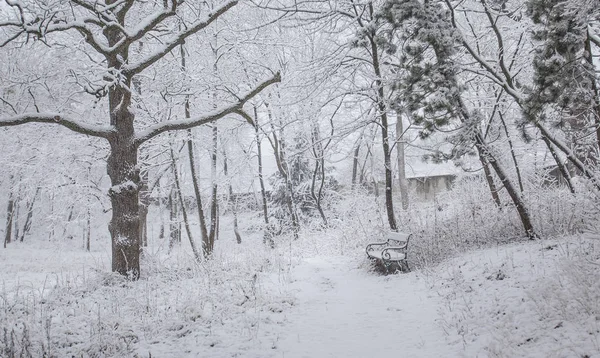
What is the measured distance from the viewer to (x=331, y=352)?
14.8ft

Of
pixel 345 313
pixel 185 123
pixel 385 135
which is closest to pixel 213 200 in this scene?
pixel 185 123

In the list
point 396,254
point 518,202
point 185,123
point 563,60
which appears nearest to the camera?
point 563,60

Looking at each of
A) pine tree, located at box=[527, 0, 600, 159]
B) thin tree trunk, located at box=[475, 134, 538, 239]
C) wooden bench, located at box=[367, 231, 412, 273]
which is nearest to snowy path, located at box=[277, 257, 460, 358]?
wooden bench, located at box=[367, 231, 412, 273]

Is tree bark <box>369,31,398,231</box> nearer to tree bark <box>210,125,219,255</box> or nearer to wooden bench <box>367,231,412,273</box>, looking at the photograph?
wooden bench <box>367,231,412,273</box>

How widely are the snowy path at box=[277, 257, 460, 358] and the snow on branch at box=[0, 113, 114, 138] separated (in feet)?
16.8

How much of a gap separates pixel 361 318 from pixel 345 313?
0.36 meters

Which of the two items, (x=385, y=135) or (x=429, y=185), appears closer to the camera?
(x=385, y=135)

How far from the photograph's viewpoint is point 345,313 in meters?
6.08

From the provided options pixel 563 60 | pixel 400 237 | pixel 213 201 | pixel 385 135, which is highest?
pixel 385 135

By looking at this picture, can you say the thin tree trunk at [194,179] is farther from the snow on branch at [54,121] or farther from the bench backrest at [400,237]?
the bench backrest at [400,237]

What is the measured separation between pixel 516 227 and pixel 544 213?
0.66 metres

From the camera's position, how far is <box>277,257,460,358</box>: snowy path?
14.9 feet

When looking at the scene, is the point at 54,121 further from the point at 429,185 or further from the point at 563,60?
the point at 429,185

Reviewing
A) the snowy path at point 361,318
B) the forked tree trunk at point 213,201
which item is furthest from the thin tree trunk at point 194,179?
the snowy path at point 361,318
